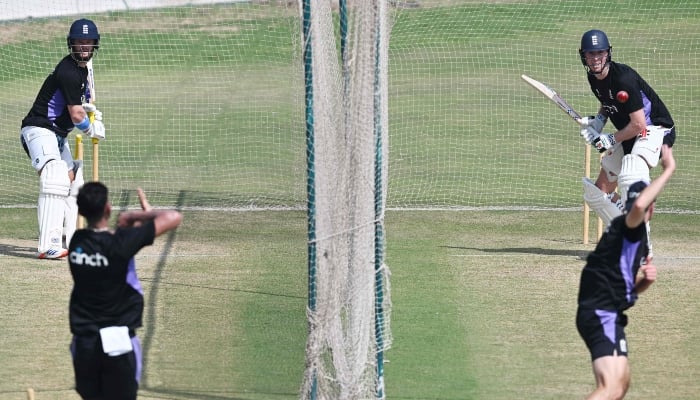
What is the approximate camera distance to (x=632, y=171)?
11.5 metres

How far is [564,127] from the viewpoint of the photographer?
19.6 meters

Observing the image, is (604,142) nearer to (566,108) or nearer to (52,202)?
(566,108)

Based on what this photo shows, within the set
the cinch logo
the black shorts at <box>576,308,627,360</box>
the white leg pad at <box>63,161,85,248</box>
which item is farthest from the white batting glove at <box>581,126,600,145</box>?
the cinch logo

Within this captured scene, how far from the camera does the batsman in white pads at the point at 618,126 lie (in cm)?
1152

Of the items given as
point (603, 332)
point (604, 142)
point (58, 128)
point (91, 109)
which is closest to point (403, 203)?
point (604, 142)

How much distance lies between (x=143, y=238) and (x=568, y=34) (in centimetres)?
1776

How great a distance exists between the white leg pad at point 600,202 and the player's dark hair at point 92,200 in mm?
6113

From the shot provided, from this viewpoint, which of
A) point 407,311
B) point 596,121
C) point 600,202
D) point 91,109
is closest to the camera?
point 407,311

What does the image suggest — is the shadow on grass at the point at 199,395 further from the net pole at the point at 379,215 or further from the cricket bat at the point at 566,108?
the cricket bat at the point at 566,108

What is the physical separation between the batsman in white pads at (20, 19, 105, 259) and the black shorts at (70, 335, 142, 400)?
5484 mm

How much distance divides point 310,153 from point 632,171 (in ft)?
15.6

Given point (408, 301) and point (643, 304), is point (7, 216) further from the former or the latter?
point (643, 304)

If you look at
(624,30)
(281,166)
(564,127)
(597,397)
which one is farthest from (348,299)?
(624,30)

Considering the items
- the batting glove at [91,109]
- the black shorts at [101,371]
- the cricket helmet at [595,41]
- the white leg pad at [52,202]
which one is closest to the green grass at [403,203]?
the white leg pad at [52,202]
